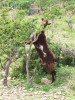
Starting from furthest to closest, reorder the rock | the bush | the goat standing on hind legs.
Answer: the bush < the rock < the goat standing on hind legs

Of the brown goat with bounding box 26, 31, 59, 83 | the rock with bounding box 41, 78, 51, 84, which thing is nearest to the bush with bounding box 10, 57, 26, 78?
the rock with bounding box 41, 78, 51, 84

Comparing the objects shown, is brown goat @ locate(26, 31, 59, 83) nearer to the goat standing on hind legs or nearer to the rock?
the goat standing on hind legs

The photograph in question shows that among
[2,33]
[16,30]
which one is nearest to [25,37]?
[16,30]

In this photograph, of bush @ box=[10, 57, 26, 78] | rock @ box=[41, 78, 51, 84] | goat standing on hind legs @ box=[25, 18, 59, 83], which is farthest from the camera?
bush @ box=[10, 57, 26, 78]

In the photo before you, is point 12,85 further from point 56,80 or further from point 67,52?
point 67,52

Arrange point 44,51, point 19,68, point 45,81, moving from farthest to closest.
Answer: point 19,68 < point 45,81 < point 44,51

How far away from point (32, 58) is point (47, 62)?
54.9 inches

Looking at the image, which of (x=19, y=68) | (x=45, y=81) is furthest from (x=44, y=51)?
(x=19, y=68)

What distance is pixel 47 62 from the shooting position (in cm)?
671

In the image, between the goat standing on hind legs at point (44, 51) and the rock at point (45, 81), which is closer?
the goat standing on hind legs at point (44, 51)

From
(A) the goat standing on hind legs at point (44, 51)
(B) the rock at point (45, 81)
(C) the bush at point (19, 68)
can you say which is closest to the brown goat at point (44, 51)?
(A) the goat standing on hind legs at point (44, 51)

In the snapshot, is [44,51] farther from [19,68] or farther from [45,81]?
[19,68]

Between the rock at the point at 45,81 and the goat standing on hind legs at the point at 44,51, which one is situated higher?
the goat standing on hind legs at the point at 44,51

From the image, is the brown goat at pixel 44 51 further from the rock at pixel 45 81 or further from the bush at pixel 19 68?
the bush at pixel 19 68
